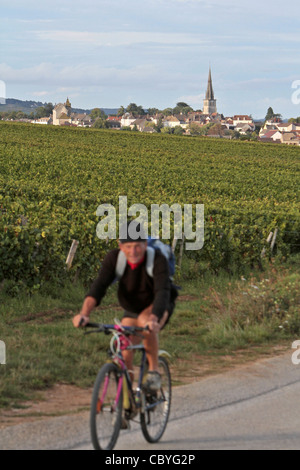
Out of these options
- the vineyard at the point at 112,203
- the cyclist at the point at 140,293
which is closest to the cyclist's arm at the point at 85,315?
the cyclist at the point at 140,293

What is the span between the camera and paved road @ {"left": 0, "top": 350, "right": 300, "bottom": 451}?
263 inches

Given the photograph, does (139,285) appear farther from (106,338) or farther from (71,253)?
(71,253)

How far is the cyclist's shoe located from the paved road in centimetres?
47

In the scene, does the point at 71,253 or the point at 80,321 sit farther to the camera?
the point at 71,253

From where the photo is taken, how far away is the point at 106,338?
35.9 ft

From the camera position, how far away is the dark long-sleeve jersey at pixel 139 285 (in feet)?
21.1

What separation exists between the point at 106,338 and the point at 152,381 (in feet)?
13.9

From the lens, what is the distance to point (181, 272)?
1736 cm

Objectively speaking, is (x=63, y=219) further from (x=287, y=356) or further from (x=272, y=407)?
(x=272, y=407)

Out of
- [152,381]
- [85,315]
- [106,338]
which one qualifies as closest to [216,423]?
[152,381]
